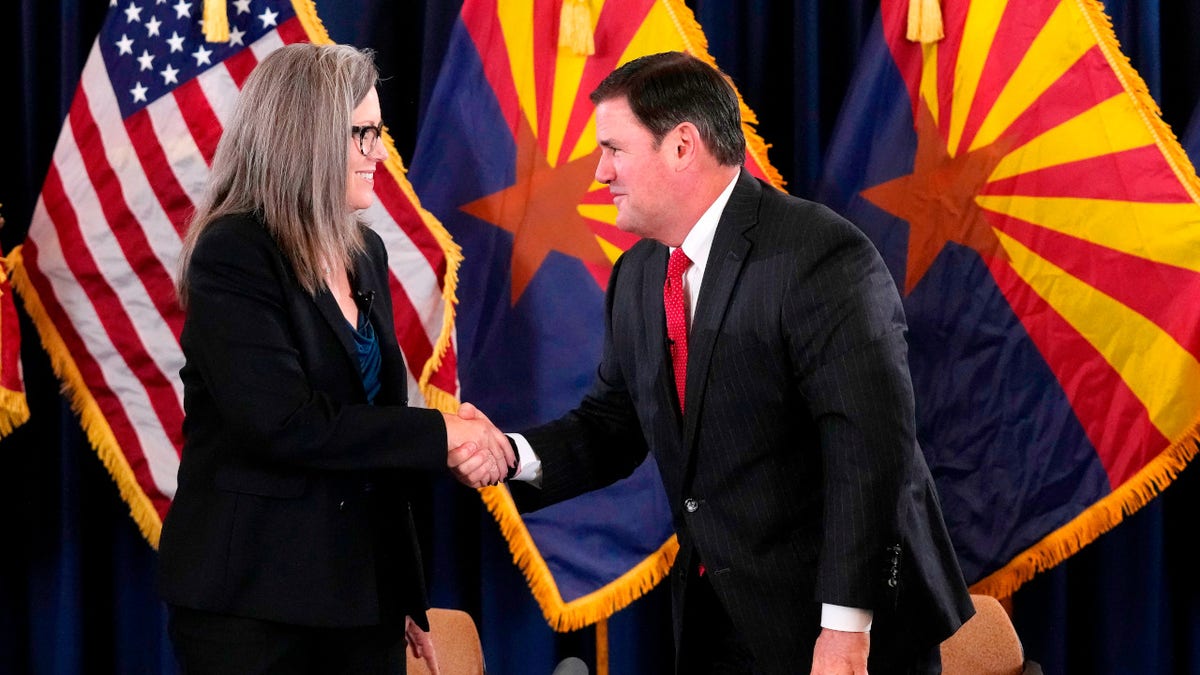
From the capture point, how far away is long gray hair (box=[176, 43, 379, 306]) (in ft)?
6.98

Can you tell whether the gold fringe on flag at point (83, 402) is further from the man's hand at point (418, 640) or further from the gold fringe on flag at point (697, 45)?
the gold fringe on flag at point (697, 45)

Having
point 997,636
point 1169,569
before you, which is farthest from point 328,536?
point 1169,569

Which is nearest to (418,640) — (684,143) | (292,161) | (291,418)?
(291,418)

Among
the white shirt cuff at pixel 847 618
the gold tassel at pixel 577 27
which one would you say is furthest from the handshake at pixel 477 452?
the gold tassel at pixel 577 27

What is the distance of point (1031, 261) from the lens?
126 inches

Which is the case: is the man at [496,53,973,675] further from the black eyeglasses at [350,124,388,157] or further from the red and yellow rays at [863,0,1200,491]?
the red and yellow rays at [863,0,1200,491]

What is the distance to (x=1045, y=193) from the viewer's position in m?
3.18

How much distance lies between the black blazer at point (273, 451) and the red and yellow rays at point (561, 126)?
4.02ft

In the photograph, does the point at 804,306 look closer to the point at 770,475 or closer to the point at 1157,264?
the point at 770,475

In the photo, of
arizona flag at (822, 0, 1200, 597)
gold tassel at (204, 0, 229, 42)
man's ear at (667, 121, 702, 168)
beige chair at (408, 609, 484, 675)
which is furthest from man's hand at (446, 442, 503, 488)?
gold tassel at (204, 0, 229, 42)

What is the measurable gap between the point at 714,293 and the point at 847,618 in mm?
552

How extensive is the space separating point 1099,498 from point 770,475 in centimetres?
147

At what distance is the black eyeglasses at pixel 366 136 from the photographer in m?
2.23

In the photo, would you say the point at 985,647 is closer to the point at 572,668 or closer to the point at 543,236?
the point at 572,668
